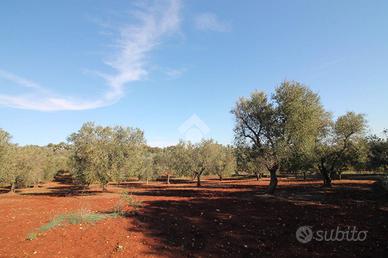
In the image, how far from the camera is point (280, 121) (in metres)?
34.5

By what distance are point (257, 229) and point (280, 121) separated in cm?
2027

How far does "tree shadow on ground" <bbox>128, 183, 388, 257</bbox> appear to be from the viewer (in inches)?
515

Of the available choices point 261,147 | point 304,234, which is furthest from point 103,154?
point 304,234

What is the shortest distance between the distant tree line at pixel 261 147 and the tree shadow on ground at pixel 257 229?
1181cm

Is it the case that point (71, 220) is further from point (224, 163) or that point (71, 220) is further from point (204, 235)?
point (224, 163)

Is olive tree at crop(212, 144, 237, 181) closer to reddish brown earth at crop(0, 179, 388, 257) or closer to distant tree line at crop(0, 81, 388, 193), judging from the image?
distant tree line at crop(0, 81, 388, 193)

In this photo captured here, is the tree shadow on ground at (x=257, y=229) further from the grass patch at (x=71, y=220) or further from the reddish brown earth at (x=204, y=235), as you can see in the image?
the grass patch at (x=71, y=220)

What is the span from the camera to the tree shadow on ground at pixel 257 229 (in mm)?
13078

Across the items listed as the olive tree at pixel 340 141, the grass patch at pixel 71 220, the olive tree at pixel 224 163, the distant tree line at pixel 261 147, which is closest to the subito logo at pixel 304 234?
the grass patch at pixel 71 220

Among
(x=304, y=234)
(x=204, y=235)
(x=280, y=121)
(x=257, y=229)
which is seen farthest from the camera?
(x=280, y=121)

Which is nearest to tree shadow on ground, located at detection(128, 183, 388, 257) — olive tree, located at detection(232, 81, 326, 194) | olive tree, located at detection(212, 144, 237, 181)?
olive tree, located at detection(232, 81, 326, 194)

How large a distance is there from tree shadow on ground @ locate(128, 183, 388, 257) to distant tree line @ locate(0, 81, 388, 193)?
11806 mm

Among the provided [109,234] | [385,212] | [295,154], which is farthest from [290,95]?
[109,234]

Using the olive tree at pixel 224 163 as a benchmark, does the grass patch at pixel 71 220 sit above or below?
below
